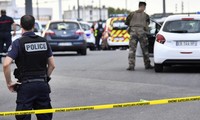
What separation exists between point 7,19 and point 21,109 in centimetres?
1137

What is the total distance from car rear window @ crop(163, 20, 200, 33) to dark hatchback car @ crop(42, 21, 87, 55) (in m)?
7.84

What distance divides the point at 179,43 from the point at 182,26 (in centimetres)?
54

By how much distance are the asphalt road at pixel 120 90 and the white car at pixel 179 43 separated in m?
0.36

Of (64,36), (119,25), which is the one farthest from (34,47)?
(119,25)

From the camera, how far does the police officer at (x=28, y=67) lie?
5418mm

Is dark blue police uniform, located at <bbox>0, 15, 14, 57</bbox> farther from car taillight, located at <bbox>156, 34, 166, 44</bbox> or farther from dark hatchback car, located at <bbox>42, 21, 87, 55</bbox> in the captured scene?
car taillight, located at <bbox>156, 34, 166, 44</bbox>

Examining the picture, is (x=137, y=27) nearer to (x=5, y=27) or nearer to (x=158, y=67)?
(x=158, y=67)

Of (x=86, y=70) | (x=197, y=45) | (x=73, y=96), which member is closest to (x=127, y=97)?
(x=73, y=96)

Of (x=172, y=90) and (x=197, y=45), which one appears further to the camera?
(x=197, y=45)

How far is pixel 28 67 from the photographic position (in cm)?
545

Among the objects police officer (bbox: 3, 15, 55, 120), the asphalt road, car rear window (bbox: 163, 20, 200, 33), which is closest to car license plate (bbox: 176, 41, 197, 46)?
car rear window (bbox: 163, 20, 200, 33)

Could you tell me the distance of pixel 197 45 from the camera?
12.7 metres

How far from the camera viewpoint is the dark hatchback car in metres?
20.5

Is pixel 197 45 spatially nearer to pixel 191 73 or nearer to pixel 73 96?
pixel 191 73
